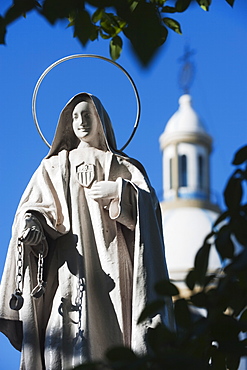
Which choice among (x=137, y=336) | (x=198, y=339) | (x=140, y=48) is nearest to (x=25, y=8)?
(x=140, y=48)

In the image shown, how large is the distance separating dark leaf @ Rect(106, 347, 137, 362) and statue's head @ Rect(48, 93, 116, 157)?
3.48m

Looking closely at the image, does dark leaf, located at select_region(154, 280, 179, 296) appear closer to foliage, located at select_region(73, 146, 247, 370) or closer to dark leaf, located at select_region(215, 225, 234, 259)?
foliage, located at select_region(73, 146, 247, 370)

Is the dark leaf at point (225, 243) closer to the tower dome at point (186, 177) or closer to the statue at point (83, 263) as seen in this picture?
the statue at point (83, 263)

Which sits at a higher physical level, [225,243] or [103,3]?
[103,3]

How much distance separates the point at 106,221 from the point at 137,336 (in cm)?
90

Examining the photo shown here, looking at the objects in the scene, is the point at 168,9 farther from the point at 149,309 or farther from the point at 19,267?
the point at 149,309

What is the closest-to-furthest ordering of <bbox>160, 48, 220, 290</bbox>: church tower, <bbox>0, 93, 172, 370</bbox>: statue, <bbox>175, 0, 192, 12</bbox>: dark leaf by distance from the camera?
<bbox>175, 0, 192, 12</bbox>: dark leaf
<bbox>0, 93, 172, 370</bbox>: statue
<bbox>160, 48, 220, 290</bbox>: church tower

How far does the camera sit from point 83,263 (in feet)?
23.0

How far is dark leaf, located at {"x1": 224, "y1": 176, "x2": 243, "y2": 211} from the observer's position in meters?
4.61

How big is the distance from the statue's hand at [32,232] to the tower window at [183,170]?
215 ft

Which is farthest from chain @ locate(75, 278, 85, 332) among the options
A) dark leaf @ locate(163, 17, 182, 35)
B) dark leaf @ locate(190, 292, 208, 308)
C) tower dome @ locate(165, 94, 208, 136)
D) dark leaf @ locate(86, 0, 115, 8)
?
tower dome @ locate(165, 94, 208, 136)

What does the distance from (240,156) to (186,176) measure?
6948 cm

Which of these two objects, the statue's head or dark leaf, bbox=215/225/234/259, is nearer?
dark leaf, bbox=215/225/234/259

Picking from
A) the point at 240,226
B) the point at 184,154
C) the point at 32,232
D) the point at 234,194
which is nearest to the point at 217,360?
the point at 240,226
